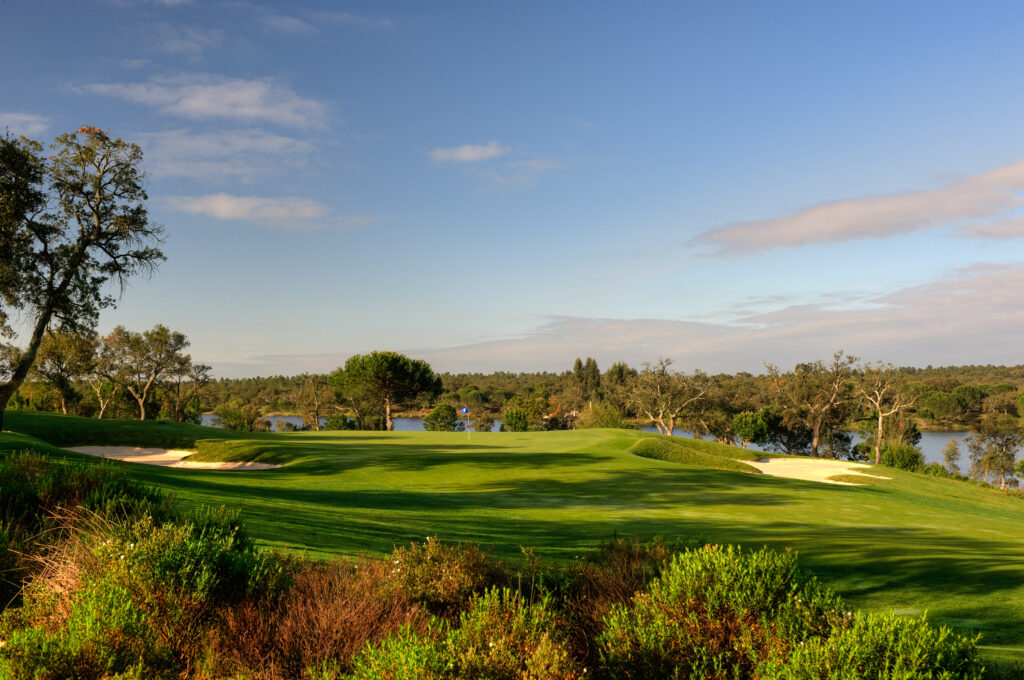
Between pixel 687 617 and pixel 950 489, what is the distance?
31.8 m

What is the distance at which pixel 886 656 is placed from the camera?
448 centimetres

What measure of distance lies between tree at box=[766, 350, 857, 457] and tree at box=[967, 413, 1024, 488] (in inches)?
608

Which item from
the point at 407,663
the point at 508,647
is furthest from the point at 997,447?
the point at 407,663

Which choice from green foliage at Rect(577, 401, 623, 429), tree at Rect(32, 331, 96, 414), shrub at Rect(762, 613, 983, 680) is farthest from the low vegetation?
green foliage at Rect(577, 401, 623, 429)

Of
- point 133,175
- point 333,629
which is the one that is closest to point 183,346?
point 133,175

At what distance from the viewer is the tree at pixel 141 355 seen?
62.4m

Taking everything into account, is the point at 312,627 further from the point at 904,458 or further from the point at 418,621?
the point at 904,458

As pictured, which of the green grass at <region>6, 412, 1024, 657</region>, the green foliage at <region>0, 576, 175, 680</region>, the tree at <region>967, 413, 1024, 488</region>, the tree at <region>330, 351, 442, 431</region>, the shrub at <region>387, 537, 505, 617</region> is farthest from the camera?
the tree at <region>330, 351, 442, 431</region>

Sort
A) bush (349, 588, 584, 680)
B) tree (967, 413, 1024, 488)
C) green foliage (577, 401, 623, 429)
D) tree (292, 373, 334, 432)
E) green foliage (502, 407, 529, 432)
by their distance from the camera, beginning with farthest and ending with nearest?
tree (292, 373, 334, 432) → green foliage (502, 407, 529, 432) → tree (967, 413, 1024, 488) → green foliage (577, 401, 623, 429) → bush (349, 588, 584, 680)

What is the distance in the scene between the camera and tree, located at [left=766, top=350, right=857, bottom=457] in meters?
A: 66.9

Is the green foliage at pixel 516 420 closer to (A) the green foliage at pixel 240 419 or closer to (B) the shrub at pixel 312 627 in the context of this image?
(A) the green foliage at pixel 240 419

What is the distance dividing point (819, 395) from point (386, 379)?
50859 millimetres

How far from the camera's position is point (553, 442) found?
121 feet

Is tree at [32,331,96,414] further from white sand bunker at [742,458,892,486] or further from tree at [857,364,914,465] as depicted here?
tree at [857,364,914,465]
